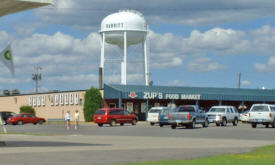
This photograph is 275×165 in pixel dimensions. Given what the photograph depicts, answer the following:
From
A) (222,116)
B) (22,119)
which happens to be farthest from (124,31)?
(222,116)

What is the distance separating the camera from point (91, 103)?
2694 inches

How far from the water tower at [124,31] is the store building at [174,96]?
5.54m

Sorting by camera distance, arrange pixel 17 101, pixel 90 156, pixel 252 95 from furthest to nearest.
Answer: pixel 17 101 < pixel 252 95 < pixel 90 156

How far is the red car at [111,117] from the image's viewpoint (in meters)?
53.3

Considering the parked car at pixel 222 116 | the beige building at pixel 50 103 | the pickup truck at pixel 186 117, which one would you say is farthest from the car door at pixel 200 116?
the beige building at pixel 50 103

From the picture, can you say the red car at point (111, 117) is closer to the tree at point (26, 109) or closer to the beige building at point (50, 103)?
the beige building at point (50, 103)

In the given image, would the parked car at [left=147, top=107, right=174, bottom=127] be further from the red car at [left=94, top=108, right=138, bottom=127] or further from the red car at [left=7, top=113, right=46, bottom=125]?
the red car at [left=7, top=113, right=46, bottom=125]

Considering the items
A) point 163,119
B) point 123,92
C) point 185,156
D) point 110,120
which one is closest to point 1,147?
point 185,156

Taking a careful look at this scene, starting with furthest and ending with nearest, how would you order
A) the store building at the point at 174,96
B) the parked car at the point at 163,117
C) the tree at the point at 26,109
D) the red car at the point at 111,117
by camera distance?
1. the tree at the point at 26,109
2. the store building at the point at 174,96
3. the red car at the point at 111,117
4. the parked car at the point at 163,117

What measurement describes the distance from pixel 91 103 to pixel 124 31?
14.2m

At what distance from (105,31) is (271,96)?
2450 centimetres

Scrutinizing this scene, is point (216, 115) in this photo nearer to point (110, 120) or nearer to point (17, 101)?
point (110, 120)

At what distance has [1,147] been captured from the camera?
21359 millimetres

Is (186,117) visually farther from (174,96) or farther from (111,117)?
(174,96)
